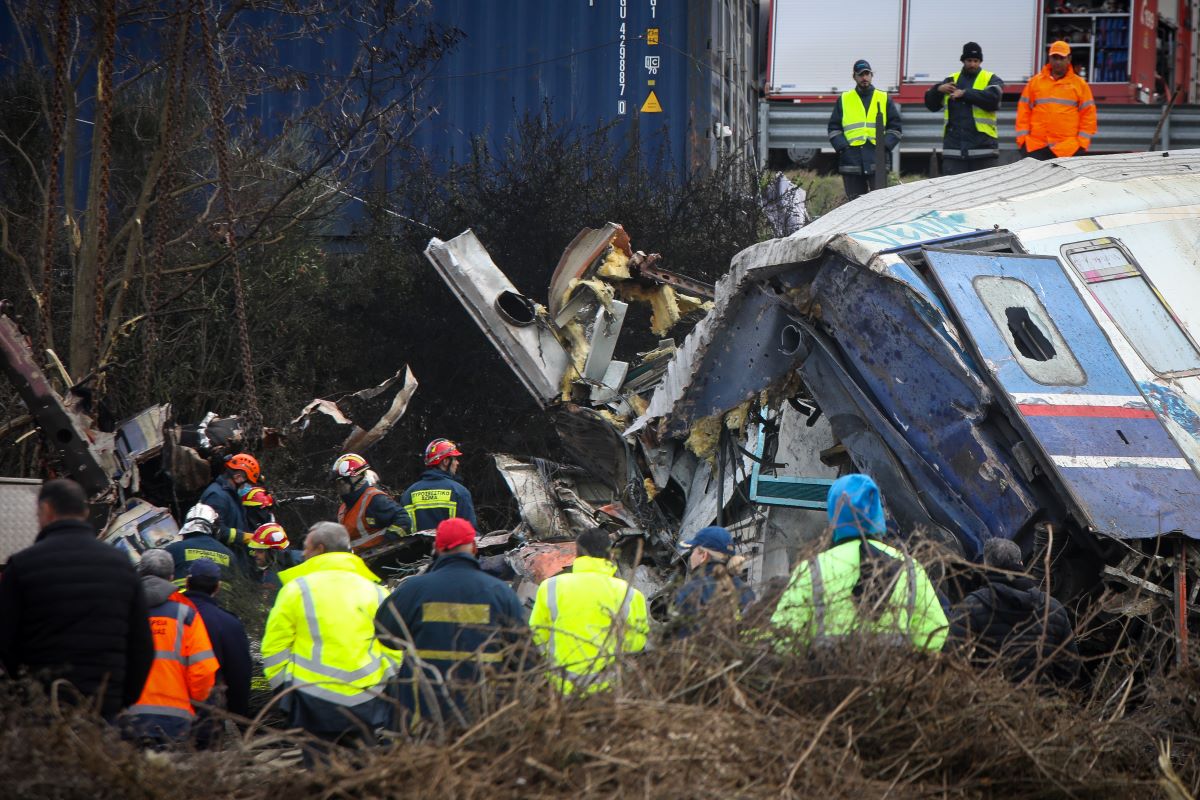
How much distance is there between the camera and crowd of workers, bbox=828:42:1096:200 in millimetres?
11812

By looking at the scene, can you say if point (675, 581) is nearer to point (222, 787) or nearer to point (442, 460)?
point (442, 460)

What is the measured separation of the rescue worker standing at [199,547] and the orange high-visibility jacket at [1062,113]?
7.32 metres

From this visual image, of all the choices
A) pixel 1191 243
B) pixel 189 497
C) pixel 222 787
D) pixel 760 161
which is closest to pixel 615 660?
pixel 222 787

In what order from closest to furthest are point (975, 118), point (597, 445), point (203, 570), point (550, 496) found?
point (203, 570) < point (597, 445) < point (550, 496) < point (975, 118)

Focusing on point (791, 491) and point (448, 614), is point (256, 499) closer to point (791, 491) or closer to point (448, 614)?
point (791, 491)

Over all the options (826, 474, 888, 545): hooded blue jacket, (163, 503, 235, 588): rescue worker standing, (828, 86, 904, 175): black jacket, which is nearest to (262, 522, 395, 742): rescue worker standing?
(163, 503, 235, 588): rescue worker standing

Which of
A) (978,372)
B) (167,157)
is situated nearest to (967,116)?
(978,372)

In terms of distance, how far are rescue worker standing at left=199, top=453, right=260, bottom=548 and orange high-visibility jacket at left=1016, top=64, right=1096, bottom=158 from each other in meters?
6.80

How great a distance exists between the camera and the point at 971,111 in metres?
12.3

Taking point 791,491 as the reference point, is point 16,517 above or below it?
above

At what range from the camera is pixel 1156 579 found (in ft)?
20.6

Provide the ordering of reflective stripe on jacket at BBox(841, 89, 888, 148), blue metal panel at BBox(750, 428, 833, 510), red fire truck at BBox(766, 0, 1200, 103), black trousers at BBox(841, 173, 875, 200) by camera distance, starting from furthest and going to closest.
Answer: red fire truck at BBox(766, 0, 1200, 103) < black trousers at BBox(841, 173, 875, 200) < reflective stripe on jacket at BBox(841, 89, 888, 148) < blue metal panel at BBox(750, 428, 833, 510)

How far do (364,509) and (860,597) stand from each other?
17.0 feet

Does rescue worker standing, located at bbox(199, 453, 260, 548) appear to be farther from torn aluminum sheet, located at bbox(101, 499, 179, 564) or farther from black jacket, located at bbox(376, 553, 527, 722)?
black jacket, located at bbox(376, 553, 527, 722)
